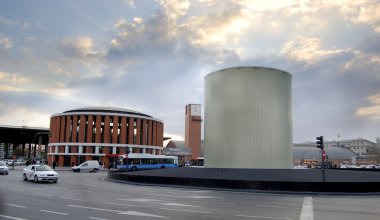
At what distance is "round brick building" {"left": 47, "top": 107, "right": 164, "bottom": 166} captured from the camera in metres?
95.2

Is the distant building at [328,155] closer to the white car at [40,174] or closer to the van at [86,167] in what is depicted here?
the van at [86,167]

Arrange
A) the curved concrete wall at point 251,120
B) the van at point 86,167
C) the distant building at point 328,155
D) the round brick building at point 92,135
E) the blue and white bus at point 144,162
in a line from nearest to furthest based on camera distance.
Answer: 1. the curved concrete wall at point 251,120
2. the van at point 86,167
3. the blue and white bus at point 144,162
4. the round brick building at point 92,135
5. the distant building at point 328,155

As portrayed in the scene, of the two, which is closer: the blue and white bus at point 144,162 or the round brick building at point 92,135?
the blue and white bus at point 144,162

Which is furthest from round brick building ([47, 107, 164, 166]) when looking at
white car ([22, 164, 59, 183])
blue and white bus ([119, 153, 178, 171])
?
white car ([22, 164, 59, 183])

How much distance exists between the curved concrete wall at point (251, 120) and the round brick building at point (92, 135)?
57364mm

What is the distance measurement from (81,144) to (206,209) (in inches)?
3322

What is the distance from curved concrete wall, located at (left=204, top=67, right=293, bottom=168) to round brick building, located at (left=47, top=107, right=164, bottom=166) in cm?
5736

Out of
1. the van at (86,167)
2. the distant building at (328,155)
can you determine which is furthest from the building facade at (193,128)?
the van at (86,167)

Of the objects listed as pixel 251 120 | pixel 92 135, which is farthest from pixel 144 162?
pixel 251 120

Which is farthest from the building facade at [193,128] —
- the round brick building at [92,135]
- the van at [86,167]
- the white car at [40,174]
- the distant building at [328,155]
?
the white car at [40,174]

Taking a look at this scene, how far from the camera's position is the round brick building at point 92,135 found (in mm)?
95188

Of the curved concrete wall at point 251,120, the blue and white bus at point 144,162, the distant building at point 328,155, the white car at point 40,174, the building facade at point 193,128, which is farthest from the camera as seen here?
the building facade at point 193,128

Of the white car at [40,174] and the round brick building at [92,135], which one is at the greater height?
the round brick building at [92,135]

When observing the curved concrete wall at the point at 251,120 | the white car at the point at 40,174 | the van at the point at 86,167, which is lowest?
the van at the point at 86,167
